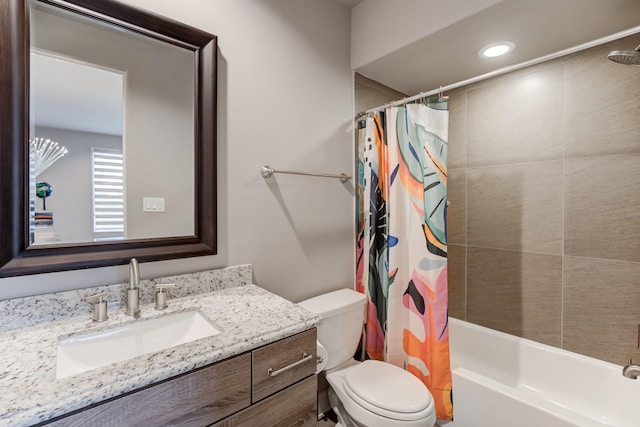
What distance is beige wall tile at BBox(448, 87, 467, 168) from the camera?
2232 mm

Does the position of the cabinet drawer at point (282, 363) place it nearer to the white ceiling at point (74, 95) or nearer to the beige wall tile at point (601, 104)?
the white ceiling at point (74, 95)

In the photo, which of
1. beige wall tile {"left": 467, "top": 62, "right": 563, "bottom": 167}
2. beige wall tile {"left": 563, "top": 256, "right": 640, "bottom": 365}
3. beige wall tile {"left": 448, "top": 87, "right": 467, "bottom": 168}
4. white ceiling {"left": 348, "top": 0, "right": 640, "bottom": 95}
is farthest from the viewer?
beige wall tile {"left": 448, "top": 87, "right": 467, "bottom": 168}

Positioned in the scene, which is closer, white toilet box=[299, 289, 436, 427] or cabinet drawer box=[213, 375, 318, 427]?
cabinet drawer box=[213, 375, 318, 427]

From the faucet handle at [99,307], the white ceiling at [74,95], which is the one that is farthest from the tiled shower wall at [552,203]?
the faucet handle at [99,307]

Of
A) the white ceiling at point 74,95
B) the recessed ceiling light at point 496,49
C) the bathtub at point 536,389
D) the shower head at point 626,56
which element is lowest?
the bathtub at point 536,389

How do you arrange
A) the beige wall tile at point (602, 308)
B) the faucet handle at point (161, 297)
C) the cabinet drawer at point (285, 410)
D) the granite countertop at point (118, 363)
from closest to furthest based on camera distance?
the granite countertop at point (118, 363), the cabinet drawer at point (285, 410), the faucet handle at point (161, 297), the beige wall tile at point (602, 308)

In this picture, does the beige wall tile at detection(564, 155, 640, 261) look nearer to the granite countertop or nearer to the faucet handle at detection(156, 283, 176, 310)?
the granite countertop

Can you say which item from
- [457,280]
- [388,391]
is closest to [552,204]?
[457,280]

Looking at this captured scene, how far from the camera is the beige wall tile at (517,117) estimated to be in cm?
182

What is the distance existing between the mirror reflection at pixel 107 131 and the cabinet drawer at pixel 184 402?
658 mm

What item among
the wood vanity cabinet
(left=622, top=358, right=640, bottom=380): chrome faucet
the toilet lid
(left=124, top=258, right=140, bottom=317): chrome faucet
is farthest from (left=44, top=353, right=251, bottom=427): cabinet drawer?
(left=622, top=358, right=640, bottom=380): chrome faucet

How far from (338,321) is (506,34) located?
68.6 inches

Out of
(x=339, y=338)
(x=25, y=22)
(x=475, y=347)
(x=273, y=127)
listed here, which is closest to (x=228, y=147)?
(x=273, y=127)

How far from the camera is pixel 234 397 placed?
0.85m
